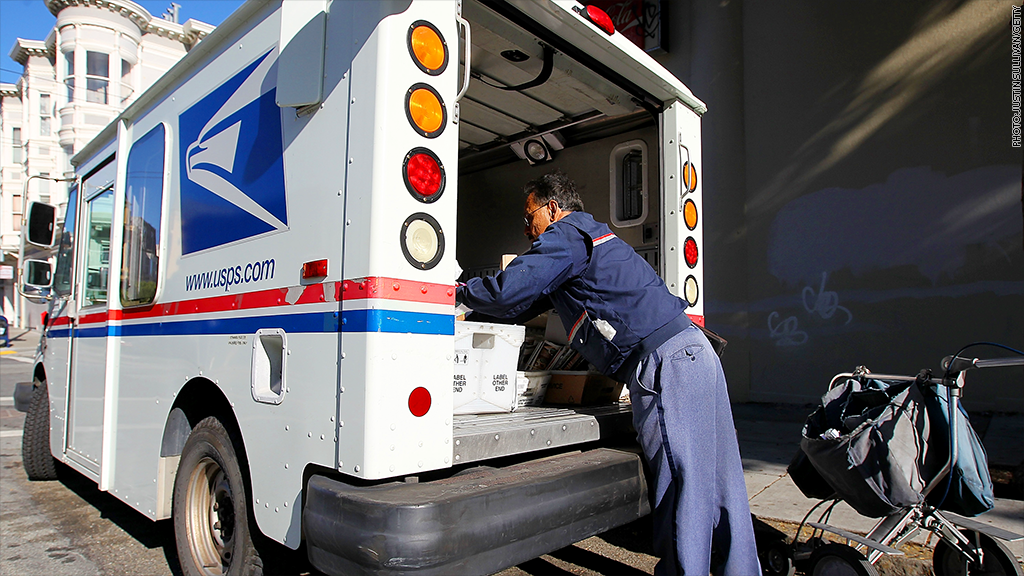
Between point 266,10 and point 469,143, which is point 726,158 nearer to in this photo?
point 469,143

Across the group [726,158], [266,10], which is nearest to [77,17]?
[726,158]

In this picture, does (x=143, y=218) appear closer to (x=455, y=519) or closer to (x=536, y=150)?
(x=536, y=150)

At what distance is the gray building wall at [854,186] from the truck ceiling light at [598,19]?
5.36 m

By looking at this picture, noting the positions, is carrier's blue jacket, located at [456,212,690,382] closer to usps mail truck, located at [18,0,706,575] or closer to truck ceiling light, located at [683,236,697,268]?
usps mail truck, located at [18,0,706,575]

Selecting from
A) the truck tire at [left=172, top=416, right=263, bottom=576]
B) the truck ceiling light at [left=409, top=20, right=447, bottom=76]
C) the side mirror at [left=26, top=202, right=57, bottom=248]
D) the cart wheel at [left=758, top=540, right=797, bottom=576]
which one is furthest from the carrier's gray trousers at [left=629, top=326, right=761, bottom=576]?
the side mirror at [left=26, top=202, right=57, bottom=248]

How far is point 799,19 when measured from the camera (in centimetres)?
759

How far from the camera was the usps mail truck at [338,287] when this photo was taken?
76.2 inches

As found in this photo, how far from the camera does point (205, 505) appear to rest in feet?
9.52

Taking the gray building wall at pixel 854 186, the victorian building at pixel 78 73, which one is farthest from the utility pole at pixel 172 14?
the gray building wall at pixel 854 186

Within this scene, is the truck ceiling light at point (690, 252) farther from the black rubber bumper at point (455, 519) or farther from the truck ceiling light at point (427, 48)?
the truck ceiling light at point (427, 48)

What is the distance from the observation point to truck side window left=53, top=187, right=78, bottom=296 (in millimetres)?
4508

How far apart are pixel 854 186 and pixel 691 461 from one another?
594 centimetres

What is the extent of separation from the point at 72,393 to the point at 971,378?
25.0ft

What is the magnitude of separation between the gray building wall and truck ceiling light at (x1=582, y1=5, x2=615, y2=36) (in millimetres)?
5357
